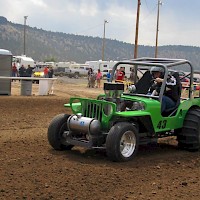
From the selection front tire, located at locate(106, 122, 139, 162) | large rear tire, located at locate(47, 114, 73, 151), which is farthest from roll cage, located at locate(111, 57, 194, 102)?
large rear tire, located at locate(47, 114, 73, 151)

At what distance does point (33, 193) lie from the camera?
→ 576cm

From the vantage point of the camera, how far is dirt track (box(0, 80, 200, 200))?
19.4 feet

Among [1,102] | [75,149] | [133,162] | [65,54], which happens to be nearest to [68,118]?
[75,149]

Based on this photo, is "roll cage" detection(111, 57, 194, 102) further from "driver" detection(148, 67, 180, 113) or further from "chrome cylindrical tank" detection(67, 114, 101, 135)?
"chrome cylindrical tank" detection(67, 114, 101, 135)

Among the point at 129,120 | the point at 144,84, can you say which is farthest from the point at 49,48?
the point at 129,120

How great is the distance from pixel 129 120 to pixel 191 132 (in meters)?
1.44

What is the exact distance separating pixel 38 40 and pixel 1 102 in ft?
572

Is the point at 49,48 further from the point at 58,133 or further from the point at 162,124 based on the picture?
the point at 162,124

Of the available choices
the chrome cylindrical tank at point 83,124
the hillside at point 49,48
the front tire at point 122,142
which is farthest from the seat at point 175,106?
the hillside at point 49,48

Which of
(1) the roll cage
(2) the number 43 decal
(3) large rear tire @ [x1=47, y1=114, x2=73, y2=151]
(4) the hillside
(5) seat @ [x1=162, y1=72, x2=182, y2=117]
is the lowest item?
(3) large rear tire @ [x1=47, y1=114, x2=73, y2=151]

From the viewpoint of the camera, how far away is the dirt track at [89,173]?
19.4 feet

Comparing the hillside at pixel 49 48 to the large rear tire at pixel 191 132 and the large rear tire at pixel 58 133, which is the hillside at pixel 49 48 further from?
the large rear tire at pixel 58 133

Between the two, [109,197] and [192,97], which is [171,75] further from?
[109,197]

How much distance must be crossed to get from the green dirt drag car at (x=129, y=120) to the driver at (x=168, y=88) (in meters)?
0.09
